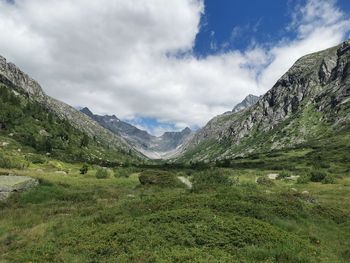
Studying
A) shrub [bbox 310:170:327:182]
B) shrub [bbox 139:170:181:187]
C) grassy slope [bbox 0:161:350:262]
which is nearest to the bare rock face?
grassy slope [bbox 0:161:350:262]

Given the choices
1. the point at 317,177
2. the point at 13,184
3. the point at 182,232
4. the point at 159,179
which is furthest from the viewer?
the point at 317,177

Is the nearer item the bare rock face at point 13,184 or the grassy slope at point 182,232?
the grassy slope at point 182,232

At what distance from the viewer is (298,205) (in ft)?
89.0

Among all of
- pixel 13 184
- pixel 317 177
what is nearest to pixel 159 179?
pixel 13 184

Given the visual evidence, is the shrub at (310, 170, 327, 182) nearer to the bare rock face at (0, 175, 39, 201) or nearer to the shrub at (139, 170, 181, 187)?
the shrub at (139, 170, 181, 187)

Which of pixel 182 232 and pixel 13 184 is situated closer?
pixel 182 232

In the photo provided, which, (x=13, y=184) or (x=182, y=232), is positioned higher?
(x=13, y=184)

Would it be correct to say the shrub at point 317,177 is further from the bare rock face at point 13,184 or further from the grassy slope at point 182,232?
the bare rock face at point 13,184

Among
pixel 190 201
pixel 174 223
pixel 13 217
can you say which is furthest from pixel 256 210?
pixel 13 217

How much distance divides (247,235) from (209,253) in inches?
115

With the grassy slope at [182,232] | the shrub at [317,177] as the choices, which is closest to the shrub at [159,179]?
the grassy slope at [182,232]

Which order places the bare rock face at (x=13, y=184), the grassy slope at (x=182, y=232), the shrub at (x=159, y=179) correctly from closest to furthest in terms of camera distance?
the grassy slope at (x=182, y=232) → the bare rock face at (x=13, y=184) → the shrub at (x=159, y=179)

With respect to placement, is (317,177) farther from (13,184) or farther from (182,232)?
(182,232)

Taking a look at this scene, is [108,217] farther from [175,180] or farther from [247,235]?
[175,180]
